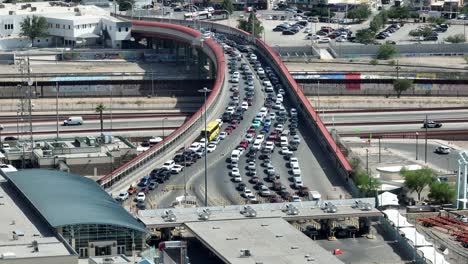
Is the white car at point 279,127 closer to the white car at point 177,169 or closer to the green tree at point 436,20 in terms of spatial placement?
the white car at point 177,169

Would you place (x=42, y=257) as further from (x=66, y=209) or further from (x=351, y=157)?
(x=351, y=157)

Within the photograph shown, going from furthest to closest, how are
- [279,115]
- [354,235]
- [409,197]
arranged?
1. [279,115]
2. [409,197]
3. [354,235]

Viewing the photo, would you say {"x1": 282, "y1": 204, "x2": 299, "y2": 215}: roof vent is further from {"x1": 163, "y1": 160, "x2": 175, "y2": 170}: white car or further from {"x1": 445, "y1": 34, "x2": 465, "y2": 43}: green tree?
{"x1": 445, "y1": 34, "x2": 465, "y2": 43}: green tree

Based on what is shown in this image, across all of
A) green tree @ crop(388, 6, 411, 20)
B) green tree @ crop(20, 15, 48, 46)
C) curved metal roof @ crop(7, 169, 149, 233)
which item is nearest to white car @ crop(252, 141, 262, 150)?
curved metal roof @ crop(7, 169, 149, 233)

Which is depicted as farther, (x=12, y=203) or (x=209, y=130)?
(x=209, y=130)

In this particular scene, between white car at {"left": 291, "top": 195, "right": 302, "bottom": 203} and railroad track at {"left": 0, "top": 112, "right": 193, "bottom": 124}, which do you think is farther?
railroad track at {"left": 0, "top": 112, "right": 193, "bottom": 124}

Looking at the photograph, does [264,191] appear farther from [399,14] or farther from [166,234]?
[399,14]

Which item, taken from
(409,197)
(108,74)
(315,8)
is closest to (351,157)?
(409,197)
